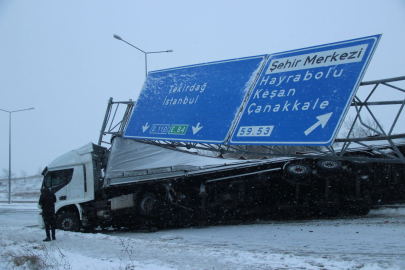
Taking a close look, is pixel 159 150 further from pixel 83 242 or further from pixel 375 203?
pixel 375 203

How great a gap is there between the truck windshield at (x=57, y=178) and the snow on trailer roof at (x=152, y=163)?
4.30 ft

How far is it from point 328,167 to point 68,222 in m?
8.65

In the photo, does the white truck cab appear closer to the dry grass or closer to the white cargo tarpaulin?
the white cargo tarpaulin

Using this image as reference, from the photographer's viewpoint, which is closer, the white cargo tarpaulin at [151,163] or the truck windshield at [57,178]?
the white cargo tarpaulin at [151,163]

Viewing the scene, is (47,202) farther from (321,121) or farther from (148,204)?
(321,121)

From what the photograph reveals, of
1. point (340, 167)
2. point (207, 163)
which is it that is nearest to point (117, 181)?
point (207, 163)

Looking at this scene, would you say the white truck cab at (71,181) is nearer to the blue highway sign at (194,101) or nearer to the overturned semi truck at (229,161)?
the overturned semi truck at (229,161)

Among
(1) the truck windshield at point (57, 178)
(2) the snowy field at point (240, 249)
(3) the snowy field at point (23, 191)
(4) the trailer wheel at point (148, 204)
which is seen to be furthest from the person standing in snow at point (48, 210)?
(3) the snowy field at point (23, 191)

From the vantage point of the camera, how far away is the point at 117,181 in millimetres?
11945

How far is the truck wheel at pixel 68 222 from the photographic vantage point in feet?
37.5

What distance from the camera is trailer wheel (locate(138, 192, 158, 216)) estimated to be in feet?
37.4

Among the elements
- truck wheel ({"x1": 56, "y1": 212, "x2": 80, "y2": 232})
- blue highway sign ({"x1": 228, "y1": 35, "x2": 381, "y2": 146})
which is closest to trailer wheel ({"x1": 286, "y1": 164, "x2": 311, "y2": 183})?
blue highway sign ({"x1": 228, "y1": 35, "x2": 381, "y2": 146})

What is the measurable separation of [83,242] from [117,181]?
3772 mm

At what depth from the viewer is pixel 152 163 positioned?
39.0 feet
